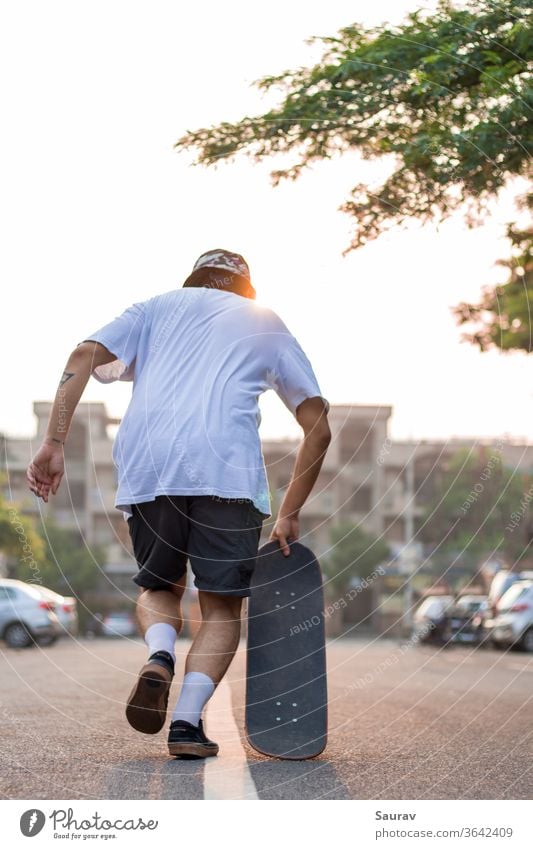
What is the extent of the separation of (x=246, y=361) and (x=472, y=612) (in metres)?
A: 23.6

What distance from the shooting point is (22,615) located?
21.5 metres

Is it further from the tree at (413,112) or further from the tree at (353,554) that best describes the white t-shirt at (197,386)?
the tree at (353,554)

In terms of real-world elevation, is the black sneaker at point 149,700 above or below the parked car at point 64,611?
above

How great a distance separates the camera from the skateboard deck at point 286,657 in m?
4.34

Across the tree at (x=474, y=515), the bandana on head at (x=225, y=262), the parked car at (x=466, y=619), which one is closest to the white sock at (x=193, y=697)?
the bandana on head at (x=225, y=262)

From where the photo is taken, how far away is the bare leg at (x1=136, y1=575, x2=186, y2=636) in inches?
171

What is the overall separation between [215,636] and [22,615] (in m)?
17.7

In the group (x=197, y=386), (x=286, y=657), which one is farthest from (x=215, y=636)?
(x=197, y=386)

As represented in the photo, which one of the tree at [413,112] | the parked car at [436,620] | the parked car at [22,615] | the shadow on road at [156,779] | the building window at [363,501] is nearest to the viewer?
the shadow on road at [156,779]

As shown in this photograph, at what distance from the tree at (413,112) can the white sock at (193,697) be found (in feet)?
8.84

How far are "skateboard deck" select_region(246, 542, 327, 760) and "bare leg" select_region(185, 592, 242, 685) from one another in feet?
0.44

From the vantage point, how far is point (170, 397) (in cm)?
433

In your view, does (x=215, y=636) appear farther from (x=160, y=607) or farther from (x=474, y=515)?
(x=474, y=515)
